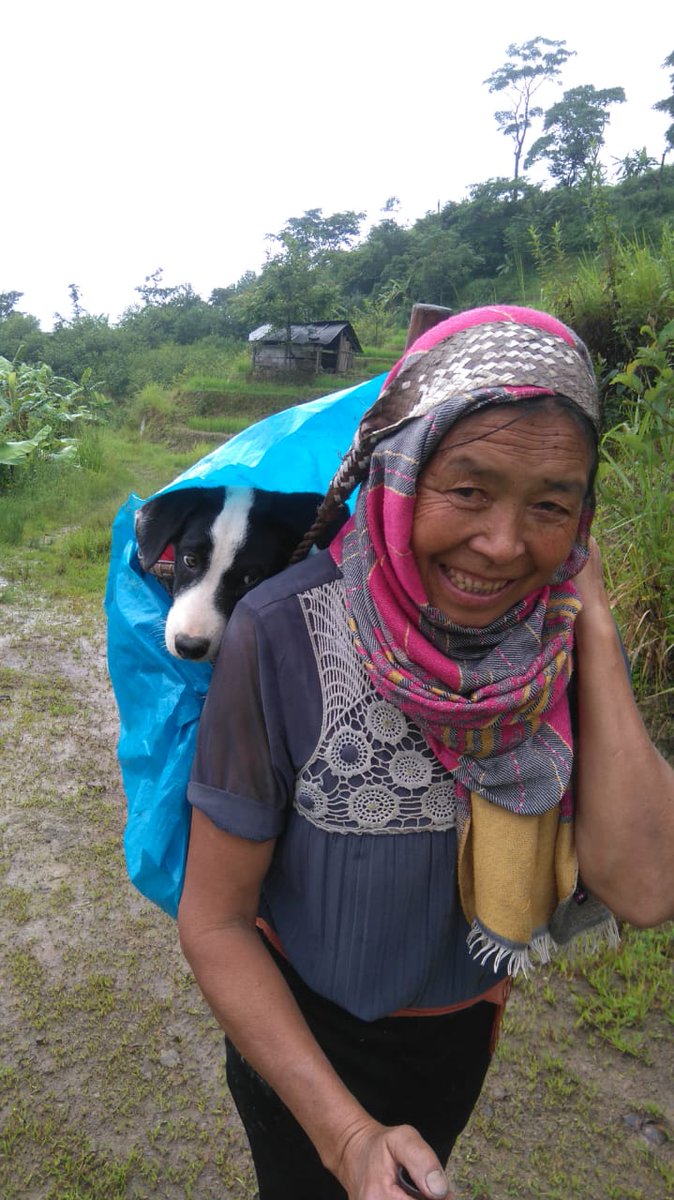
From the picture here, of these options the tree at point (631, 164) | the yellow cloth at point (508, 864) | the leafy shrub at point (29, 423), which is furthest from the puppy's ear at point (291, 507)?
the leafy shrub at point (29, 423)

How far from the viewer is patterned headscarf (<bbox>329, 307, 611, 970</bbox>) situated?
0.95 metres

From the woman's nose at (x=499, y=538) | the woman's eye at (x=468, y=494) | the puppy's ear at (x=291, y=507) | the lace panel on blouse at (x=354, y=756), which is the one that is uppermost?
the woman's eye at (x=468, y=494)

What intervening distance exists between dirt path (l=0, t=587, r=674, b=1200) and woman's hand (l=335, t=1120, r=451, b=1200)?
1.52m

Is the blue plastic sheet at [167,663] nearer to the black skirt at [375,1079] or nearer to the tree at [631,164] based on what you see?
the black skirt at [375,1079]

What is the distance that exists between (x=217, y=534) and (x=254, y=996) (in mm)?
807

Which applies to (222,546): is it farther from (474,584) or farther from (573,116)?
(573,116)

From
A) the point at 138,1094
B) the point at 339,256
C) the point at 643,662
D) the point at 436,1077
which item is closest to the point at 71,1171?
the point at 138,1094

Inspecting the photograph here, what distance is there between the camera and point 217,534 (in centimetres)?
148

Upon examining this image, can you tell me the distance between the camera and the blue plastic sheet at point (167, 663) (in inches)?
49.4

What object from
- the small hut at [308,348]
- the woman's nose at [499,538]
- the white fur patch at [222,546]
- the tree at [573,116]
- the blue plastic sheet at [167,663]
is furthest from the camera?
the tree at [573,116]

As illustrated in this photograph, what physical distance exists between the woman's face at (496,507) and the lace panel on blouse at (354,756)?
0.15 metres

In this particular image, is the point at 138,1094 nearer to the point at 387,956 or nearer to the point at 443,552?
the point at 387,956

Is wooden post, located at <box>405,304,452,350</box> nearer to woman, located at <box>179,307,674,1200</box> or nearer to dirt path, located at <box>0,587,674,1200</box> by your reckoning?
woman, located at <box>179,307,674,1200</box>

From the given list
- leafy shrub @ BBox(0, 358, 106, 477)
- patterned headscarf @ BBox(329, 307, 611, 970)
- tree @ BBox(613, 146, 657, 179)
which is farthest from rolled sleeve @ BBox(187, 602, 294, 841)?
leafy shrub @ BBox(0, 358, 106, 477)
